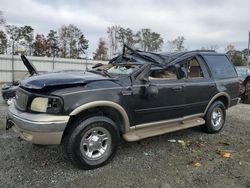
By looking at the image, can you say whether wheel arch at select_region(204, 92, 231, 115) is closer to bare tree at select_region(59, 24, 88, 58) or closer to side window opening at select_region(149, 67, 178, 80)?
side window opening at select_region(149, 67, 178, 80)

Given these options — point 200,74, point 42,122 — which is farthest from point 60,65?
point 42,122

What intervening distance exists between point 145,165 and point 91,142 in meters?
0.93

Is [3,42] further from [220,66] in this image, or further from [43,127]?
[43,127]

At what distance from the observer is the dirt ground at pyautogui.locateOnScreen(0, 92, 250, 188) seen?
3879 millimetres

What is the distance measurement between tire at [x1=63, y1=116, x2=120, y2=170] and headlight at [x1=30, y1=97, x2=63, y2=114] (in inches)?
14.5

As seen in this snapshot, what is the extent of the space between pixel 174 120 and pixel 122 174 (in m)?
1.82

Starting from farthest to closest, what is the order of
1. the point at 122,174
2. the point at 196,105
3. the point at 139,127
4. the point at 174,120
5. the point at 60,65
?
the point at 60,65 → the point at 196,105 → the point at 174,120 → the point at 139,127 → the point at 122,174

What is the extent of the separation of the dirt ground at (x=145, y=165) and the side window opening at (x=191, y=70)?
4.35ft

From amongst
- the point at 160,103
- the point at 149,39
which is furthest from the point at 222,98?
the point at 149,39

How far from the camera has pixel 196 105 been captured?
5.94 meters

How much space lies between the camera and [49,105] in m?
3.98

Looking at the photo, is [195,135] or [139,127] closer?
[139,127]

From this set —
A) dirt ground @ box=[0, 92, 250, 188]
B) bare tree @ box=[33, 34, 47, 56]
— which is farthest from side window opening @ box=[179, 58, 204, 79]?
bare tree @ box=[33, 34, 47, 56]

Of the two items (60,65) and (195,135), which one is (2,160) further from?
(60,65)
